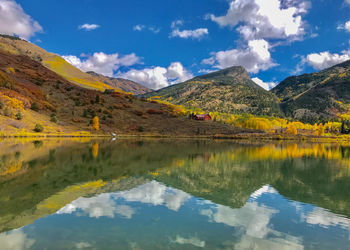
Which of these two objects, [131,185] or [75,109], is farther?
[75,109]

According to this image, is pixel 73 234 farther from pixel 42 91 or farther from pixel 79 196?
pixel 42 91

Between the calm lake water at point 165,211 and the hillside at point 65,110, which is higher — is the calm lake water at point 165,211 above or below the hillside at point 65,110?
below

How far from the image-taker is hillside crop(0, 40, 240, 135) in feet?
275

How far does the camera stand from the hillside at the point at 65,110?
83.8m

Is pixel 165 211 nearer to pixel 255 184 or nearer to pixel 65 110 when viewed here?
pixel 255 184

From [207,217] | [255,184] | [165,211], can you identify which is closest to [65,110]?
[255,184]

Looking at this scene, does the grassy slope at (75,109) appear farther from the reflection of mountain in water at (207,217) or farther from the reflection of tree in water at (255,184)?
the reflection of mountain in water at (207,217)

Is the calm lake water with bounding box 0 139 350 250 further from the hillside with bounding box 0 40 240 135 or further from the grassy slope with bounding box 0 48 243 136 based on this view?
the grassy slope with bounding box 0 48 243 136

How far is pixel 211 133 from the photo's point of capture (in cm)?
12638

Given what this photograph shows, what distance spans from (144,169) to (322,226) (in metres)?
19.5

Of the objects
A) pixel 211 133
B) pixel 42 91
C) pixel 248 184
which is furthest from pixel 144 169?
pixel 42 91

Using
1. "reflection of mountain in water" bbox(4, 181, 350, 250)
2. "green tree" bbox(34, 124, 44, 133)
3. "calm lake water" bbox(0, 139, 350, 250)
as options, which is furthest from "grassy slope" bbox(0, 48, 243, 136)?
"reflection of mountain in water" bbox(4, 181, 350, 250)

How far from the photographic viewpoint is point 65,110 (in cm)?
11225

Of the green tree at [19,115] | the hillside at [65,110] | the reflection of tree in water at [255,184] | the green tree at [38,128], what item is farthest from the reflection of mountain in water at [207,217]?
the green tree at [19,115]
